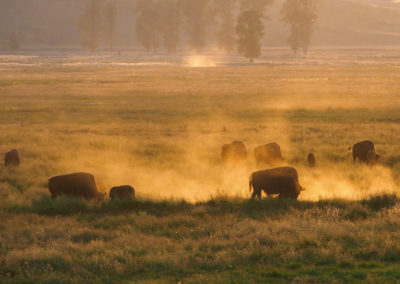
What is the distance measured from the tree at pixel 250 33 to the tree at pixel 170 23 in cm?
4223

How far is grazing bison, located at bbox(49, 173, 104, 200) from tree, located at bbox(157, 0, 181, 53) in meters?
130

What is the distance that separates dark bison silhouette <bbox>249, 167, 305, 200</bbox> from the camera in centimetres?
1255

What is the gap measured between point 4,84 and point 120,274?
4955 centimetres

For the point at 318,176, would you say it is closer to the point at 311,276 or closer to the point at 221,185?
the point at 221,185

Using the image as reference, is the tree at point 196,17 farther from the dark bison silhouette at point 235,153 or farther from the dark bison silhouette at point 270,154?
the dark bison silhouette at point 270,154

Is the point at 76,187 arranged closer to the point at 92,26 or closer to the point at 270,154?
the point at 270,154

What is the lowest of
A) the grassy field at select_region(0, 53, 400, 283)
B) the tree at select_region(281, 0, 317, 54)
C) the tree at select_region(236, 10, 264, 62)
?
the grassy field at select_region(0, 53, 400, 283)

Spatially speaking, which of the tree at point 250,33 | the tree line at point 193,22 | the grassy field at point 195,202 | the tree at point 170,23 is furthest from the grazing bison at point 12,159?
the tree at point 170,23

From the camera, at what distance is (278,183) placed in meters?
12.6

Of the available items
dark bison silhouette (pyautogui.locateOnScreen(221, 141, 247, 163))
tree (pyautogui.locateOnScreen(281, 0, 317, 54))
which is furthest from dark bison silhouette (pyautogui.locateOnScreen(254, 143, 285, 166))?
tree (pyautogui.locateOnScreen(281, 0, 317, 54))

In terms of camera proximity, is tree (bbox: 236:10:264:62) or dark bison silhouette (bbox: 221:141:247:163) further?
tree (bbox: 236:10:264:62)

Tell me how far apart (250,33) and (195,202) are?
90.2 meters

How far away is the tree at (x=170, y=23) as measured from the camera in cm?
14038

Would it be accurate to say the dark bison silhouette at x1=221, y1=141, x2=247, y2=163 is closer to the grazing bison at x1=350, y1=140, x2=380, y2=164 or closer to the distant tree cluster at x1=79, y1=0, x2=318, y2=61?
the grazing bison at x1=350, y1=140, x2=380, y2=164
